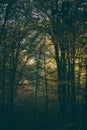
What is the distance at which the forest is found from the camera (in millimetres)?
Answer: 23469

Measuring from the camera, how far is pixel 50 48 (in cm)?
3400

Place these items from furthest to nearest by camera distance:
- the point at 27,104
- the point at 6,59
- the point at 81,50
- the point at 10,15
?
the point at 27,104 → the point at 6,59 → the point at 10,15 → the point at 81,50

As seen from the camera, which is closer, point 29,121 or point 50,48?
point 29,121

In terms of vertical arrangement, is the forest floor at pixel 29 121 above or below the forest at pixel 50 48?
below

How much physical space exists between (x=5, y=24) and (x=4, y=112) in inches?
315

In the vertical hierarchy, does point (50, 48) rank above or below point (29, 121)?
above

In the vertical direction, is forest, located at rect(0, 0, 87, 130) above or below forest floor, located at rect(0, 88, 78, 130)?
above

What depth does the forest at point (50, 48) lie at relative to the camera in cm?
2347

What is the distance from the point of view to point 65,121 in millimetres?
24812

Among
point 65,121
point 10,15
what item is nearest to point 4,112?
point 65,121

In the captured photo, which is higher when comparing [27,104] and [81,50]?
[81,50]

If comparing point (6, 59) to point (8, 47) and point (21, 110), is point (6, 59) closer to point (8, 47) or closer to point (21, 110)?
point (8, 47)

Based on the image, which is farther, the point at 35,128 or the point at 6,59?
the point at 6,59

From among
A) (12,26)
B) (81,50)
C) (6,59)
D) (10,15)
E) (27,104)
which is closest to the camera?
(81,50)
